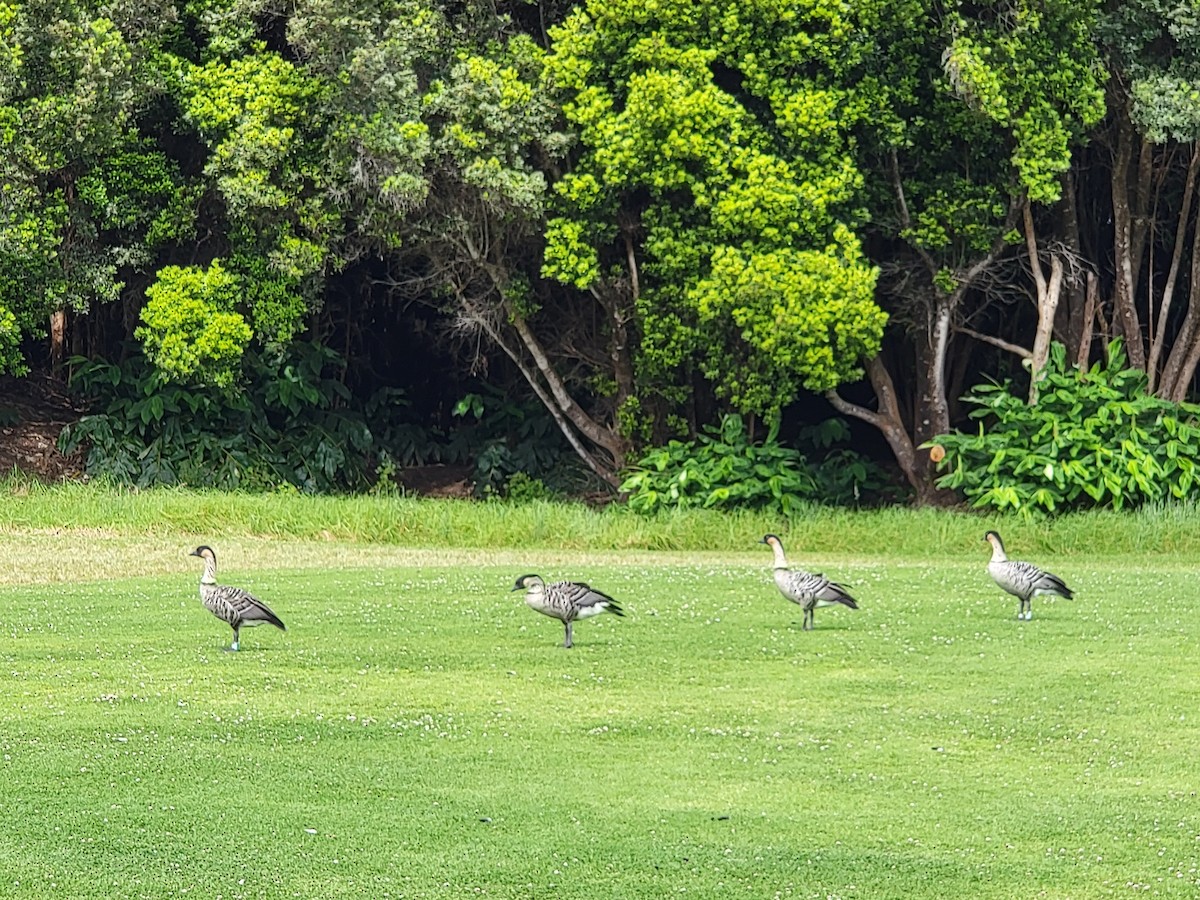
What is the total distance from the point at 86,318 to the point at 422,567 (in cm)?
1170

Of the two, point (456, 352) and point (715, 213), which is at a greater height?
point (715, 213)

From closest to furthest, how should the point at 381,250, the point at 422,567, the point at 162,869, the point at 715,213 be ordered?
1. the point at 162,869
2. the point at 422,567
3. the point at 715,213
4. the point at 381,250

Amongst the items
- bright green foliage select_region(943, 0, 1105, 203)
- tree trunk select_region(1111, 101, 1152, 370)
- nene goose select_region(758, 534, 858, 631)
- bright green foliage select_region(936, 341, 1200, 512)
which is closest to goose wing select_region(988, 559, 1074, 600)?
nene goose select_region(758, 534, 858, 631)

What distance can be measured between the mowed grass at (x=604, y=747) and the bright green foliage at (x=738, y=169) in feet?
22.4

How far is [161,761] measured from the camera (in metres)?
10.1

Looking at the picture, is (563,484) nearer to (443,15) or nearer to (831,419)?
(831,419)

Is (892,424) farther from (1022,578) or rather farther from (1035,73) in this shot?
(1022,578)

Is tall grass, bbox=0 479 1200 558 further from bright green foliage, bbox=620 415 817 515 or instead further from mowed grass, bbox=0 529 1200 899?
mowed grass, bbox=0 529 1200 899

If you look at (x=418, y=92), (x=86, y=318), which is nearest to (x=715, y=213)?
(x=418, y=92)

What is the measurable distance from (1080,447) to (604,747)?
549 inches

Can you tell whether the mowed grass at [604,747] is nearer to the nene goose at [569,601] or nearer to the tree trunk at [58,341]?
the nene goose at [569,601]

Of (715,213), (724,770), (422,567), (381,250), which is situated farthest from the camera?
(381,250)

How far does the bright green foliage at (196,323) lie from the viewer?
25219mm

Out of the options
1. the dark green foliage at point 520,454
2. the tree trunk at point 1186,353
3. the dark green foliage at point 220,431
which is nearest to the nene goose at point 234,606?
the dark green foliage at point 220,431
